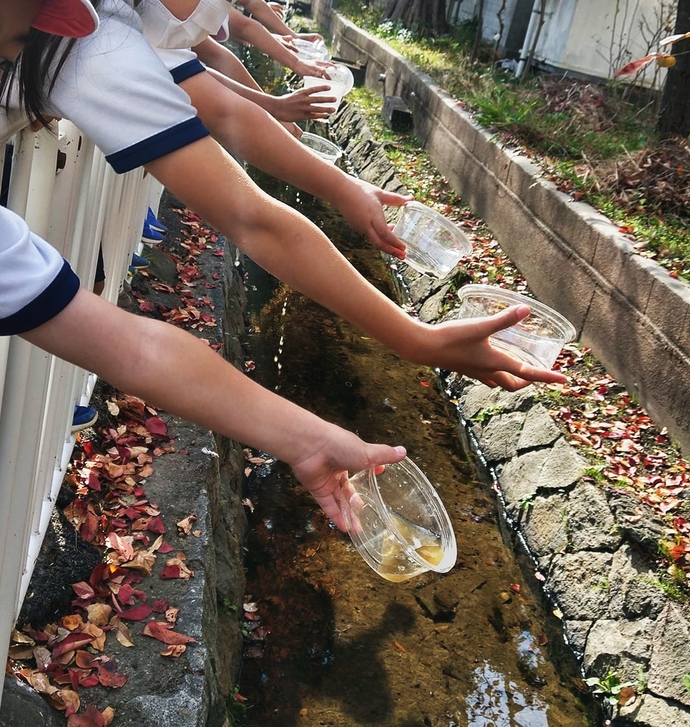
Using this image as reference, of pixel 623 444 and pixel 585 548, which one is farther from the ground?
pixel 623 444

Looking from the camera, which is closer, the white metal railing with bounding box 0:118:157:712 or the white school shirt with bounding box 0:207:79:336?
the white school shirt with bounding box 0:207:79:336

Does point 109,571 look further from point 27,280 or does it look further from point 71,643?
point 27,280

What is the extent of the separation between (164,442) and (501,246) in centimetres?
478

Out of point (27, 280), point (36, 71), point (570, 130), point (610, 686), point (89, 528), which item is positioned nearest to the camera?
point (27, 280)

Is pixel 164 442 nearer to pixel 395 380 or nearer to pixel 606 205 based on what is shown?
pixel 395 380

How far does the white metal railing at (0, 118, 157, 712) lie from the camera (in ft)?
5.69

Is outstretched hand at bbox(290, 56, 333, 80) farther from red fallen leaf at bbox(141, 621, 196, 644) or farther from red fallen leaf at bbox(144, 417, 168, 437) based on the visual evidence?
red fallen leaf at bbox(141, 621, 196, 644)

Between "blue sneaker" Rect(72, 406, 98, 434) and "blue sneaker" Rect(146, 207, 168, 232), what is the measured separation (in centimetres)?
219

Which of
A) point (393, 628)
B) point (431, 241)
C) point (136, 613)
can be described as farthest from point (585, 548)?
point (136, 613)

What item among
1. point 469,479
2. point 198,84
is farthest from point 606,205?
point 198,84

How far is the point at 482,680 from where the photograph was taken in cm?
353

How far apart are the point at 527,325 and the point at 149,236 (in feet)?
8.71

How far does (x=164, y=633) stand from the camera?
2430 millimetres

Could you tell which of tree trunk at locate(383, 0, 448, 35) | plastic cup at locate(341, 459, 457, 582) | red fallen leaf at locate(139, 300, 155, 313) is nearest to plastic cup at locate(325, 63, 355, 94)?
red fallen leaf at locate(139, 300, 155, 313)
